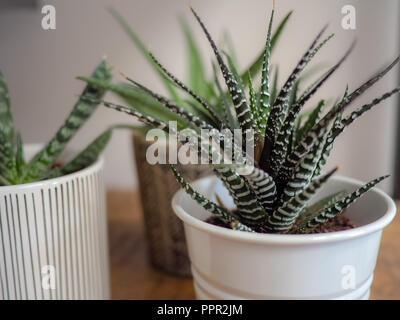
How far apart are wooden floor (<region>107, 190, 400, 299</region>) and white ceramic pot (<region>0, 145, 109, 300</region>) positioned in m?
0.08

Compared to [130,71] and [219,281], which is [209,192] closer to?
[219,281]

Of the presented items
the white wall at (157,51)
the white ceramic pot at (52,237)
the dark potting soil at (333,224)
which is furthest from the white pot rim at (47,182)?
the white wall at (157,51)

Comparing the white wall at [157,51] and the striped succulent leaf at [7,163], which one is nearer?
the striped succulent leaf at [7,163]

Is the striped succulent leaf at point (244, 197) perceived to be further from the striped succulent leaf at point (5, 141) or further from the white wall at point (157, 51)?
the white wall at point (157, 51)

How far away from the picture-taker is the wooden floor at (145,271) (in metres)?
0.37

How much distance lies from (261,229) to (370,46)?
478mm

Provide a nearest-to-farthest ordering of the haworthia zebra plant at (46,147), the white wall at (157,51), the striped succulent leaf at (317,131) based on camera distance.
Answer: the striped succulent leaf at (317,131) < the haworthia zebra plant at (46,147) < the white wall at (157,51)

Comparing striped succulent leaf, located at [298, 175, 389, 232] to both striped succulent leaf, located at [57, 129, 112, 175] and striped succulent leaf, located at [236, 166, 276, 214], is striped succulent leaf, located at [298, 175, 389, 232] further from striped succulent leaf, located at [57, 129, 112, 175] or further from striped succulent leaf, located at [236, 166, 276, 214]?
striped succulent leaf, located at [57, 129, 112, 175]

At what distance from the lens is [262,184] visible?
0.75 ft

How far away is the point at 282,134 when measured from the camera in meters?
0.24

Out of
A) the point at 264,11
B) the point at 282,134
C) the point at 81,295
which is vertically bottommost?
the point at 81,295

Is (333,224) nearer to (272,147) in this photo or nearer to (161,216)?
(272,147)

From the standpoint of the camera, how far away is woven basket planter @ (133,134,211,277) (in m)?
0.40
